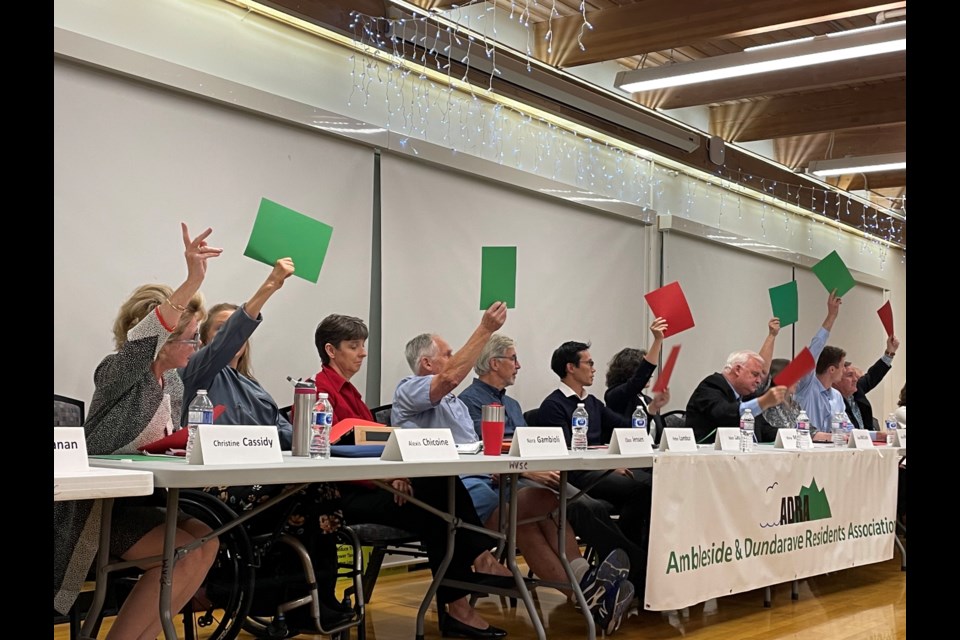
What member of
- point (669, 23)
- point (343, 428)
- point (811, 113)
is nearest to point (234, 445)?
point (343, 428)

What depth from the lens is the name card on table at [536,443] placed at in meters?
2.86

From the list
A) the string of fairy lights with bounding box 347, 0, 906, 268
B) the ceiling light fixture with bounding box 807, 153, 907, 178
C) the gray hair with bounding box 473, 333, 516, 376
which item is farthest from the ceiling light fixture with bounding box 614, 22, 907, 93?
the gray hair with bounding box 473, 333, 516, 376

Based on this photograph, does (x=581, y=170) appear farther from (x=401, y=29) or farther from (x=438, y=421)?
(x=438, y=421)

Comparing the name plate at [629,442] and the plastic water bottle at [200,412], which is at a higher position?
the plastic water bottle at [200,412]

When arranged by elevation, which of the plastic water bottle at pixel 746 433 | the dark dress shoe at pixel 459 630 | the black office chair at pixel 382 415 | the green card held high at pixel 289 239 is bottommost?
the dark dress shoe at pixel 459 630

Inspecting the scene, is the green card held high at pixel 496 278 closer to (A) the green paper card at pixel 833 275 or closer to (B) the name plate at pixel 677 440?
(B) the name plate at pixel 677 440

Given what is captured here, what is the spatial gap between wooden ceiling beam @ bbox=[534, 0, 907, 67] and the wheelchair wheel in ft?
11.8

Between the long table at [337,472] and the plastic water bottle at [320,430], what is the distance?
61 mm

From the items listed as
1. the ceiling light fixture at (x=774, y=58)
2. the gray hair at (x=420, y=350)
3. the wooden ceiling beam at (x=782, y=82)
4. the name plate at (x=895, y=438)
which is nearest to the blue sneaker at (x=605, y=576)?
the gray hair at (x=420, y=350)

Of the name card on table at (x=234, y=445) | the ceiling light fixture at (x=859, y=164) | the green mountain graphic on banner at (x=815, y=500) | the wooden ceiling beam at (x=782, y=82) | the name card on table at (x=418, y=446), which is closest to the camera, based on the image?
the name card on table at (x=234, y=445)

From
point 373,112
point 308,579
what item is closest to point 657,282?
point 373,112

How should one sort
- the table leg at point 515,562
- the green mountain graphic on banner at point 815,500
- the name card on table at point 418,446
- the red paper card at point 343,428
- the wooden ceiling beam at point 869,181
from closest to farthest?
the name card on table at point 418,446 → the red paper card at point 343,428 → the table leg at point 515,562 → the green mountain graphic on banner at point 815,500 → the wooden ceiling beam at point 869,181

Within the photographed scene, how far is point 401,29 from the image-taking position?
15.1 ft

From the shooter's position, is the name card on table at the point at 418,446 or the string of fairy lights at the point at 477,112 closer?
the name card on table at the point at 418,446
